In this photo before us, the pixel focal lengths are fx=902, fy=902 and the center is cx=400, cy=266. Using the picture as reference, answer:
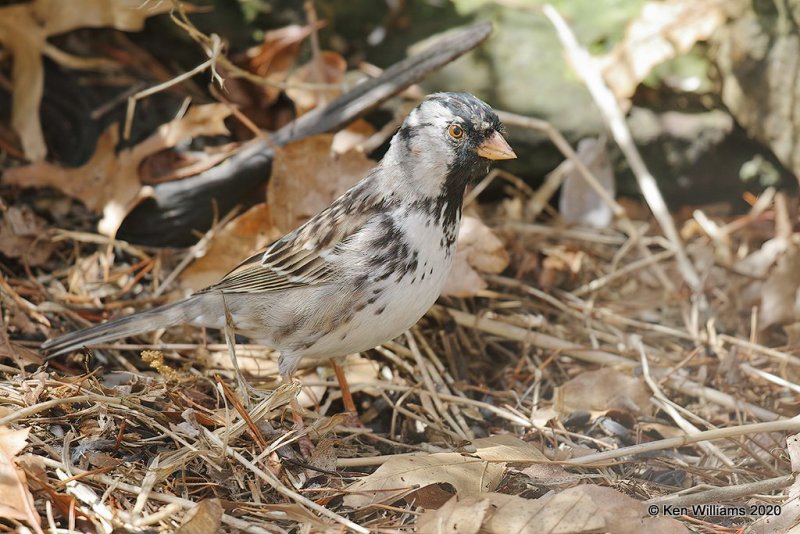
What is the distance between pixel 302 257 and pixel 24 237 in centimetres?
180

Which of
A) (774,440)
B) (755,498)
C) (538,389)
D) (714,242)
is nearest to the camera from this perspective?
(755,498)

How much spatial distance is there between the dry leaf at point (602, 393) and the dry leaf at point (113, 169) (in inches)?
99.5

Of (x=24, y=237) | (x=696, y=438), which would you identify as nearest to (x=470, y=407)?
(x=696, y=438)

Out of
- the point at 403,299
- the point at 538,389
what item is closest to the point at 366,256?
the point at 403,299

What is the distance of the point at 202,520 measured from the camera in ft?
9.96

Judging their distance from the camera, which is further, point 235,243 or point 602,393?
point 235,243

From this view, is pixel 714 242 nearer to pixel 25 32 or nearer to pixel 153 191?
pixel 153 191

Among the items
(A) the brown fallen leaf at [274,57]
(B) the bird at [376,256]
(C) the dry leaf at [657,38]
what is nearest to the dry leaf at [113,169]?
(A) the brown fallen leaf at [274,57]

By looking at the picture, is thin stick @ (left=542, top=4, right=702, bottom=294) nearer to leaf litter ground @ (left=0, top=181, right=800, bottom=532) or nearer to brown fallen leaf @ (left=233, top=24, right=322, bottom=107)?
leaf litter ground @ (left=0, top=181, right=800, bottom=532)

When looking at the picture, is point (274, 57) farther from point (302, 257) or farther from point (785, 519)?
point (785, 519)

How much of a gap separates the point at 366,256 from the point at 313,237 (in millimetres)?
409

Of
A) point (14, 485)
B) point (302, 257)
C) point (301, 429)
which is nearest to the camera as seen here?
point (14, 485)

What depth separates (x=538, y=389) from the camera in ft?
15.2

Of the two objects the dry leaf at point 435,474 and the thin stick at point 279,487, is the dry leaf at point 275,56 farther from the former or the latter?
the dry leaf at point 435,474
